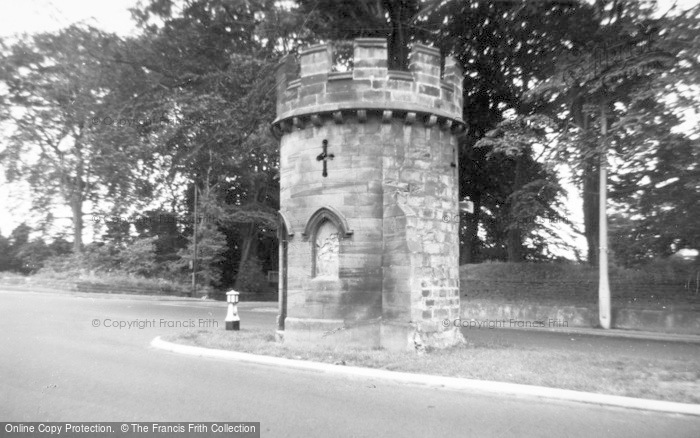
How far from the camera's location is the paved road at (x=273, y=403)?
5406mm

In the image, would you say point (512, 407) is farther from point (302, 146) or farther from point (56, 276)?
point (56, 276)

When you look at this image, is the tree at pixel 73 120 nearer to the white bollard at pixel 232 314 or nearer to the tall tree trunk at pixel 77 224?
the tall tree trunk at pixel 77 224

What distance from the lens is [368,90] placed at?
10000mm

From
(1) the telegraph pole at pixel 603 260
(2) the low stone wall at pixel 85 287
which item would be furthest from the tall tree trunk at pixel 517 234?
(2) the low stone wall at pixel 85 287

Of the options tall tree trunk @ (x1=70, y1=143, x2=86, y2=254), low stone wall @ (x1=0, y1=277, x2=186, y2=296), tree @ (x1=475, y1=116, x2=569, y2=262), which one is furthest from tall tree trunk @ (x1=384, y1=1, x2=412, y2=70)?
tall tree trunk @ (x1=70, y1=143, x2=86, y2=254)

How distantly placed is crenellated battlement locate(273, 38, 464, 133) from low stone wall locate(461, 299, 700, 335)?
25.6 ft

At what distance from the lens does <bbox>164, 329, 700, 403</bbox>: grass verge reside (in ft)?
22.4

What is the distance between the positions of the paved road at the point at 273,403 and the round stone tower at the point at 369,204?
2236 mm

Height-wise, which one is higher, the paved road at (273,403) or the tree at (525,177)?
the tree at (525,177)

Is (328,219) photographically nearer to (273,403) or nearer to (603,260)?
(273,403)

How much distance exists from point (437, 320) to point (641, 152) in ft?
22.6

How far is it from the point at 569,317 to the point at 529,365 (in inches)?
321

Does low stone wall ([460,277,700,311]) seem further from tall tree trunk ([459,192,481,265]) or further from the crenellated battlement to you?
the crenellated battlement

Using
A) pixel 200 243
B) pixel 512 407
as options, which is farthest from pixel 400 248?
pixel 200 243
